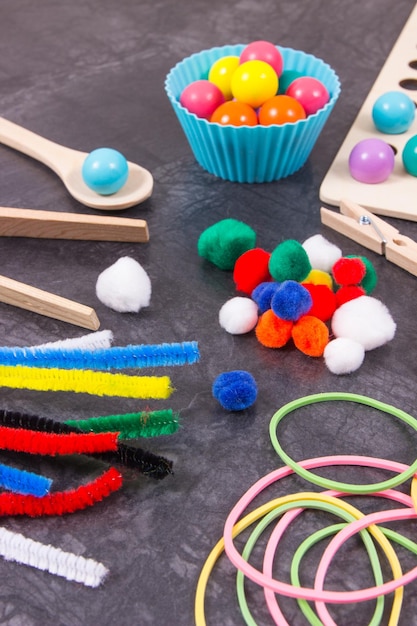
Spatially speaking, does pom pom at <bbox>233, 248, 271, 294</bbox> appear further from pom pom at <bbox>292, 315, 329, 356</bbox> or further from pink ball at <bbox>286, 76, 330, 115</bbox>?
pink ball at <bbox>286, 76, 330, 115</bbox>

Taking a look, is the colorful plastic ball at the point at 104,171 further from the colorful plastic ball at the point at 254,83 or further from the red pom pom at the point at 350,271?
the red pom pom at the point at 350,271

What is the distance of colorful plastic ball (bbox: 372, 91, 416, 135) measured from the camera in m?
0.96

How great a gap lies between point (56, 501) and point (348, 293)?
0.34m

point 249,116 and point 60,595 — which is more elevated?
point 249,116

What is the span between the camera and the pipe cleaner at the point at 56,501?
1.90 ft

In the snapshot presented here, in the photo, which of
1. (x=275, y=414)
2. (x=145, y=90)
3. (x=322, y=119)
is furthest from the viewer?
(x=145, y=90)

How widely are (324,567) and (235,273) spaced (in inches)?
13.1

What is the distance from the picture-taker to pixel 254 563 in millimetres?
554

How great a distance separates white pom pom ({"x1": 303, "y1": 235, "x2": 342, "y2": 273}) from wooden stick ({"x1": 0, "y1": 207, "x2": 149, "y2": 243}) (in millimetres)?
193

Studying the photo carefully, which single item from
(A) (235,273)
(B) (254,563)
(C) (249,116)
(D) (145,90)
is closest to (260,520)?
(B) (254,563)

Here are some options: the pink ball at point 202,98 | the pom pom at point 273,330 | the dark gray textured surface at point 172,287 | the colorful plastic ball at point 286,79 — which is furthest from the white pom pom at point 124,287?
the colorful plastic ball at point 286,79

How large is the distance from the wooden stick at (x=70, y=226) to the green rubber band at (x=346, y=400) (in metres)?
0.30

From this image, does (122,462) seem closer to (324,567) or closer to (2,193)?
(324,567)

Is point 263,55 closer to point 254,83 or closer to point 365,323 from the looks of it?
point 254,83
